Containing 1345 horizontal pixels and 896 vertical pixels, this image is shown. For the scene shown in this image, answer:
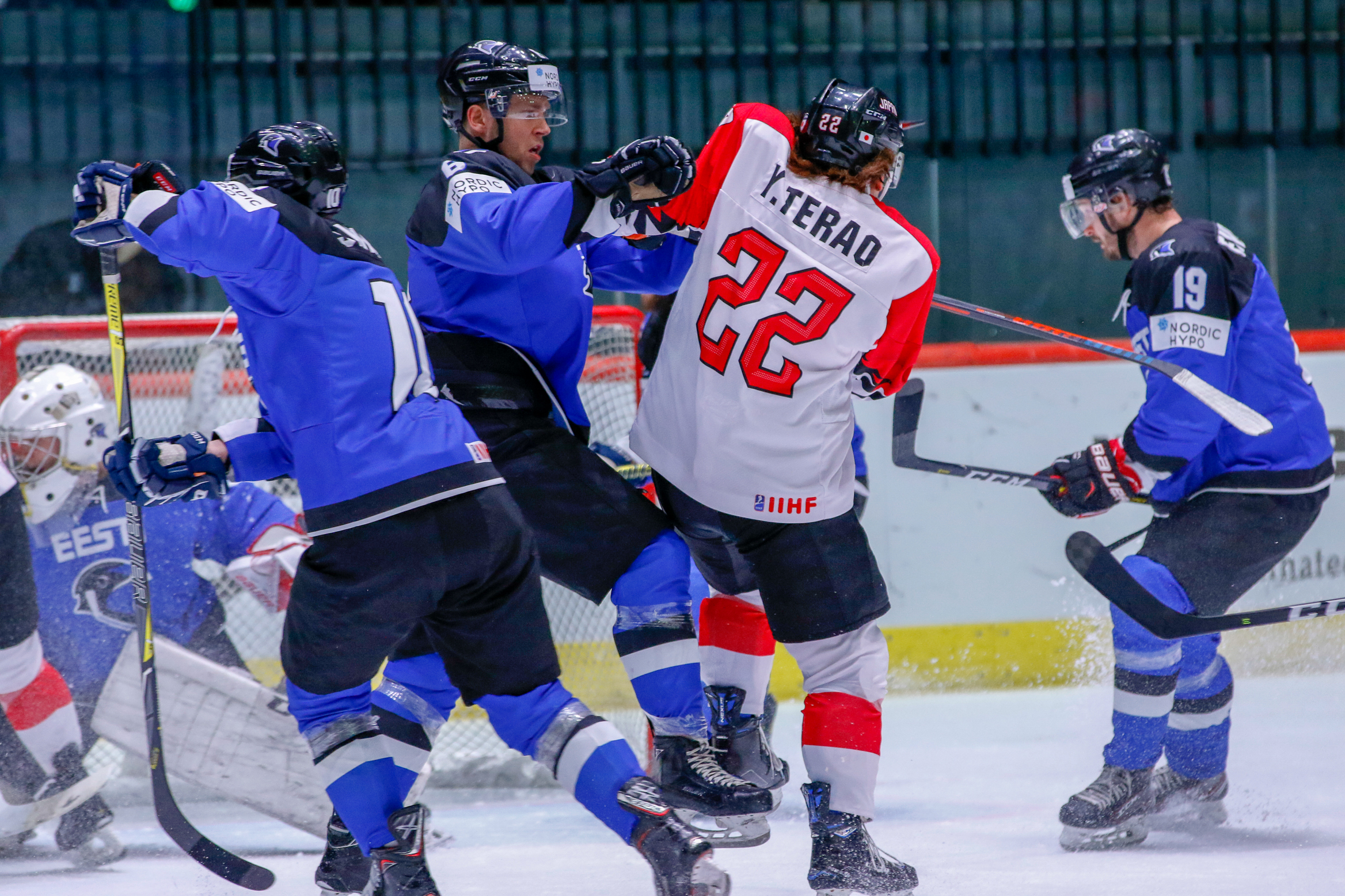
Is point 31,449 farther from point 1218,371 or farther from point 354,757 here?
point 1218,371

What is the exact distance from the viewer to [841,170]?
81.8 inches

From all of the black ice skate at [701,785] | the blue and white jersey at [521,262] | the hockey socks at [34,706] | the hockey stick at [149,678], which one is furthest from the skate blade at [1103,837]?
the hockey socks at [34,706]

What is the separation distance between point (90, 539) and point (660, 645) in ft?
5.35

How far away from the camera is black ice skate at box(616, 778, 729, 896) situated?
6.26 ft

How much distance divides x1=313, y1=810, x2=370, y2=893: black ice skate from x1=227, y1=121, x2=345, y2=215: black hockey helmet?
99 cm

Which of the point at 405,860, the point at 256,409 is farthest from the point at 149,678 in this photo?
the point at 256,409

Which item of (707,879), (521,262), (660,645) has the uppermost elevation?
(521,262)

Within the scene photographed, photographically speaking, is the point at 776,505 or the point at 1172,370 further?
the point at 1172,370

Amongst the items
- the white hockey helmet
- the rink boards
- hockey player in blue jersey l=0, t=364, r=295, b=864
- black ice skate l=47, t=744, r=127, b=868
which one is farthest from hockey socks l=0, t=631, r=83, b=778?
the rink boards

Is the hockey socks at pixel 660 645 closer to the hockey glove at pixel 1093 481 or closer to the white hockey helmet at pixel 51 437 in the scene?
the hockey glove at pixel 1093 481

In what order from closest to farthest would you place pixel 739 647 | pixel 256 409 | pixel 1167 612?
pixel 739 647
pixel 1167 612
pixel 256 409

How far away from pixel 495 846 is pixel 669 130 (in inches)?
119

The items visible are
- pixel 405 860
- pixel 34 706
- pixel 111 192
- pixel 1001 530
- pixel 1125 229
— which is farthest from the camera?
pixel 1001 530

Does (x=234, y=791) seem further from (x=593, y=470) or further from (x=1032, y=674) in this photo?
(x=1032, y=674)
